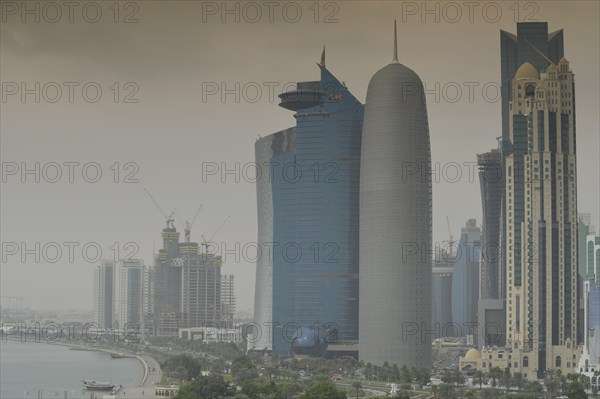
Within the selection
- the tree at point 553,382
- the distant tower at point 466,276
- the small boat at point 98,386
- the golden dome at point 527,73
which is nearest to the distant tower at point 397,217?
the golden dome at point 527,73

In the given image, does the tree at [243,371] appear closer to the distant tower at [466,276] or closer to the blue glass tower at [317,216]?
the blue glass tower at [317,216]

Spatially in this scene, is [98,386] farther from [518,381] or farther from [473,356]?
[518,381]

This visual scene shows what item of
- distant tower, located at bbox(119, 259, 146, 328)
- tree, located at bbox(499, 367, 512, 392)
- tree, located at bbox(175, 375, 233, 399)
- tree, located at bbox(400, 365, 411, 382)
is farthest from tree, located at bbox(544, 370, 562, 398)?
distant tower, located at bbox(119, 259, 146, 328)

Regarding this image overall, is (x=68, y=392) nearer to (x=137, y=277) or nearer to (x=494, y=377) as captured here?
(x=494, y=377)

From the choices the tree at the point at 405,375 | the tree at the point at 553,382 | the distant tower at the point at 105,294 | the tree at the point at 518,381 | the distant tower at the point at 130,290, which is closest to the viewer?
the tree at the point at 553,382

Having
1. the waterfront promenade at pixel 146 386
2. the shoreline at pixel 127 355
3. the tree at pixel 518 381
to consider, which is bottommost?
the shoreline at pixel 127 355

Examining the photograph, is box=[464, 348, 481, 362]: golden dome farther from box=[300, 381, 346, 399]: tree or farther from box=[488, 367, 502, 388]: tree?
box=[300, 381, 346, 399]: tree

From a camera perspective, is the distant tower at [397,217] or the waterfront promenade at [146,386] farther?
the distant tower at [397,217]
